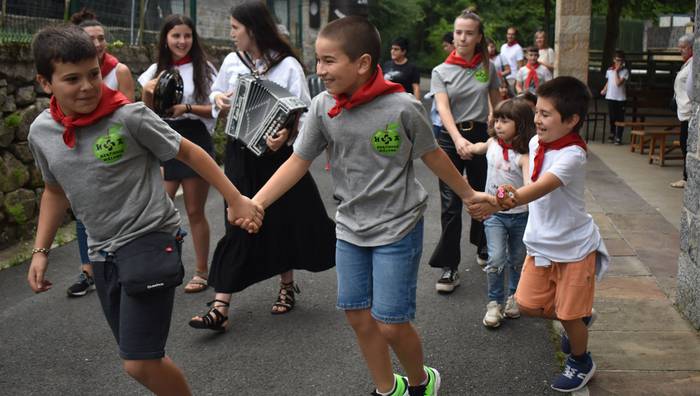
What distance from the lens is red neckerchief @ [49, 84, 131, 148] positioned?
3199 mm

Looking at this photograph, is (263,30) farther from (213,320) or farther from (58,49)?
(58,49)

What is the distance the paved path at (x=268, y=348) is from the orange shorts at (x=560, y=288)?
1.51ft

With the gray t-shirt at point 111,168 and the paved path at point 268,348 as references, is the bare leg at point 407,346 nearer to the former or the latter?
the paved path at point 268,348

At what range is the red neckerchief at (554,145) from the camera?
13.1ft

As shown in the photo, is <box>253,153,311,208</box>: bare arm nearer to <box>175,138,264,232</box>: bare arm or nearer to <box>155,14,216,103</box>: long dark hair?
<box>175,138,264,232</box>: bare arm

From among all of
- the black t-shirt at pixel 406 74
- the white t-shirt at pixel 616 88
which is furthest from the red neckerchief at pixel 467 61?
the white t-shirt at pixel 616 88

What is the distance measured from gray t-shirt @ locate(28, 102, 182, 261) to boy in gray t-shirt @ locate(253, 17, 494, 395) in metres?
0.55

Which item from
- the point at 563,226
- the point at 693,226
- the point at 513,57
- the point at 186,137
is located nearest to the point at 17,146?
the point at 186,137

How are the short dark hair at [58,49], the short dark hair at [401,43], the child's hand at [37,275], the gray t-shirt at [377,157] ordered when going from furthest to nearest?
1. the short dark hair at [401,43]
2. the gray t-shirt at [377,157]
3. the child's hand at [37,275]
4. the short dark hair at [58,49]

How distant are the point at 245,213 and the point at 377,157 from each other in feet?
2.03

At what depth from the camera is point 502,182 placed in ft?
17.0

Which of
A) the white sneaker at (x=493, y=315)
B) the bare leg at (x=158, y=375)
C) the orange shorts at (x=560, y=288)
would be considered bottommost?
the white sneaker at (x=493, y=315)

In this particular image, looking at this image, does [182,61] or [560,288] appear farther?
[182,61]

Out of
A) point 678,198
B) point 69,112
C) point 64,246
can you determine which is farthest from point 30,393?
point 678,198
